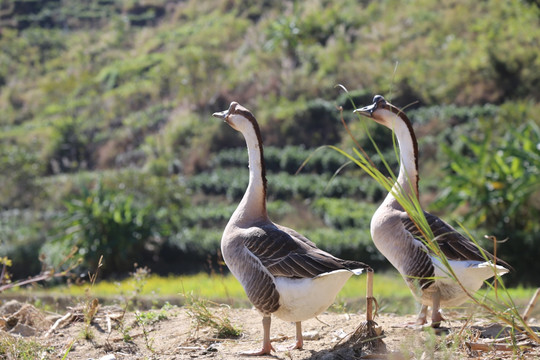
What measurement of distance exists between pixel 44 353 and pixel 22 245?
13.3m

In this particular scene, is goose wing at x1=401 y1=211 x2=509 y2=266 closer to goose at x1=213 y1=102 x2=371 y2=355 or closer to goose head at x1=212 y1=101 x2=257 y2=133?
goose at x1=213 y1=102 x2=371 y2=355

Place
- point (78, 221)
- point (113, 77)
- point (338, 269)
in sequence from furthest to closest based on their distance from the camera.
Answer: point (113, 77), point (78, 221), point (338, 269)

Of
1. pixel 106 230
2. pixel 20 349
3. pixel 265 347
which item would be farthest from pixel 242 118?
pixel 106 230

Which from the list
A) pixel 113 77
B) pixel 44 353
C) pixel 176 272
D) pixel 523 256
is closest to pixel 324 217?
pixel 176 272

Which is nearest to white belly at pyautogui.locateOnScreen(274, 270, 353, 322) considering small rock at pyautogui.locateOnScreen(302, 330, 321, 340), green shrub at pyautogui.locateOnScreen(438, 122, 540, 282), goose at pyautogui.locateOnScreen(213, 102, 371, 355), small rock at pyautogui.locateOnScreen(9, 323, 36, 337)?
goose at pyautogui.locateOnScreen(213, 102, 371, 355)

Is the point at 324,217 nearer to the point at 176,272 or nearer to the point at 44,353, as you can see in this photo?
the point at 176,272

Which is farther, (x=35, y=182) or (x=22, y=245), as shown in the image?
(x=35, y=182)

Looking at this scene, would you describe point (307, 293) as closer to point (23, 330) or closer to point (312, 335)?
point (312, 335)

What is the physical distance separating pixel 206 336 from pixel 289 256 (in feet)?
4.40

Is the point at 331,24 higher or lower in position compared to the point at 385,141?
higher

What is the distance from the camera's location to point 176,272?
16172mm

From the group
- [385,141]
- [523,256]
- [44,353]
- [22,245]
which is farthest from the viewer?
[385,141]

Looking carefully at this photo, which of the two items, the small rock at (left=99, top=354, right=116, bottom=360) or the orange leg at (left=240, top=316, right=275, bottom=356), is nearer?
the orange leg at (left=240, top=316, right=275, bottom=356)

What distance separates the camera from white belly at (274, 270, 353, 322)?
437cm
